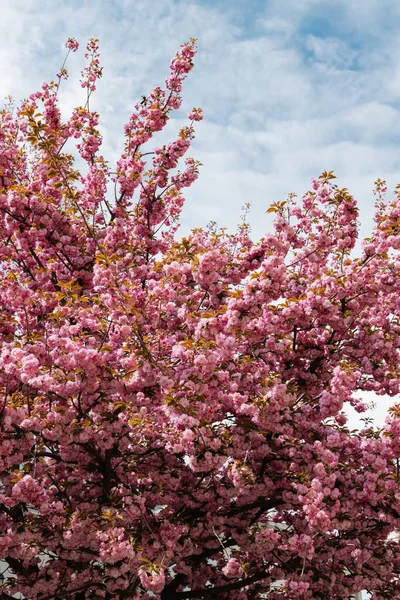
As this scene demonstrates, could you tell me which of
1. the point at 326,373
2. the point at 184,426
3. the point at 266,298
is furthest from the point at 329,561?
the point at 266,298

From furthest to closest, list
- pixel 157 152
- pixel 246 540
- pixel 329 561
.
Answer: pixel 157 152
pixel 329 561
pixel 246 540

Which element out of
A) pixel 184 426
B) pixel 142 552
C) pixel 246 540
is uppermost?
pixel 184 426

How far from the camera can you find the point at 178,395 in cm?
611

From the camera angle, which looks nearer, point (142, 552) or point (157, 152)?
point (142, 552)

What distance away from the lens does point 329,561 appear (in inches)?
328

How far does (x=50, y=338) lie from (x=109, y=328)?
2.69ft

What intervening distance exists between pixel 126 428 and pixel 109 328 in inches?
47.2

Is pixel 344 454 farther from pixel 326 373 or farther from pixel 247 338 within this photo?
pixel 247 338

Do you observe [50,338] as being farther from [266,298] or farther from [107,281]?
[266,298]

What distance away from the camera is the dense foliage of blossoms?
246 inches

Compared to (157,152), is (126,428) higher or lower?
lower

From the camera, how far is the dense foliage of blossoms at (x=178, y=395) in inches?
246

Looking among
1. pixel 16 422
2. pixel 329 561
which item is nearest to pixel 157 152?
pixel 16 422

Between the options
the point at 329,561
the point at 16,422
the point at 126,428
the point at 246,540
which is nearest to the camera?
the point at 16,422
